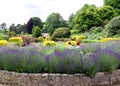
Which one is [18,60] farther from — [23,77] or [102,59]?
[102,59]

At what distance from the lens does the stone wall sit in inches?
338

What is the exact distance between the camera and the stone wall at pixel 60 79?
28.1ft

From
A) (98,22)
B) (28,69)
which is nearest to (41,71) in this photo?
(28,69)

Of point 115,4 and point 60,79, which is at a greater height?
point 115,4

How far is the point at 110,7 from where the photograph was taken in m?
40.5

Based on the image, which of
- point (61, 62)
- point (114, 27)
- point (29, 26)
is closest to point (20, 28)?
point (29, 26)

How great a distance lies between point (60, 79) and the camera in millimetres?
8578

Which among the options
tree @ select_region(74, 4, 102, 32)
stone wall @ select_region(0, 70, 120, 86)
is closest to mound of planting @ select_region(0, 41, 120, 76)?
stone wall @ select_region(0, 70, 120, 86)

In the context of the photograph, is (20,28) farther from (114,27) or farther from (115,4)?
(114,27)

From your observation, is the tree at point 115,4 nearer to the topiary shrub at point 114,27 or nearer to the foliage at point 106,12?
the foliage at point 106,12

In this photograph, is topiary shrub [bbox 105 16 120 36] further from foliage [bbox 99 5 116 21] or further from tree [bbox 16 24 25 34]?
tree [bbox 16 24 25 34]

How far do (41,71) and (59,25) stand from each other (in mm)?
41388

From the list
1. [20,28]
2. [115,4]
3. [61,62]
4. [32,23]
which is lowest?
[61,62]

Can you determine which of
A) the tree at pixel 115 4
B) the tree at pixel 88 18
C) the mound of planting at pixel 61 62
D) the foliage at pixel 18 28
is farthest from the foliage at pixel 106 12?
the mound of planting at pixel 61 62
